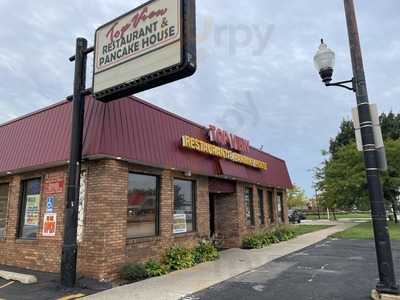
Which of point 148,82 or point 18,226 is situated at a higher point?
point 148,82

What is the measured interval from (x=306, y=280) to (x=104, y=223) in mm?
5307

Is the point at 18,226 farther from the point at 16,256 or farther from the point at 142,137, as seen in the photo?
the point at 142,137

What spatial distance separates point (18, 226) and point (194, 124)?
22.1 feet

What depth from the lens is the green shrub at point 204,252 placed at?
11.5 meters

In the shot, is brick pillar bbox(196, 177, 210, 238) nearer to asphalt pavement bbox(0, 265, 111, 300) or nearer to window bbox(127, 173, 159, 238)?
window bbox(127, 173, 159, 238)

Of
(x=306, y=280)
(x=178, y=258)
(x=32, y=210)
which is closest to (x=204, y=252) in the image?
(x=178, y=258)

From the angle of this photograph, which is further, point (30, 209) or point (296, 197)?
point (296, 197)

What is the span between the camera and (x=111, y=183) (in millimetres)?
8969

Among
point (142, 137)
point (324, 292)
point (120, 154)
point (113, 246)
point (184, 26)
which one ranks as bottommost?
point (324, 292)

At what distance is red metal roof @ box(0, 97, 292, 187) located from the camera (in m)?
8.79

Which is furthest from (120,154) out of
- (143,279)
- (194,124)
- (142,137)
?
(194,124)

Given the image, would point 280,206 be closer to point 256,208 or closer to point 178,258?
point 256,208

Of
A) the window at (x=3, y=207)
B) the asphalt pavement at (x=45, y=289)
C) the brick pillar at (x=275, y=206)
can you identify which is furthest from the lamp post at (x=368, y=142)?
the brick pillar at (x=275, y=206)

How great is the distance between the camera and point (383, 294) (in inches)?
241
